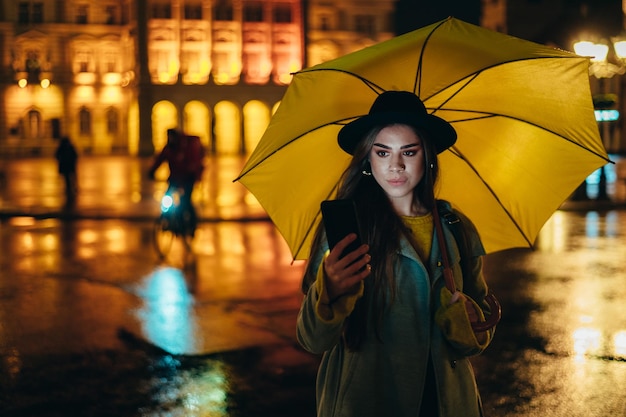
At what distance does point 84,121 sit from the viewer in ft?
249

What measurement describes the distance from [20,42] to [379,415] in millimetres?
77528

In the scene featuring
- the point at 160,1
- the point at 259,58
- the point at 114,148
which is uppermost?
the point at 160,1

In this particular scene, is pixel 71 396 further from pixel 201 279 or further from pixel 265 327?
pixel 201 279

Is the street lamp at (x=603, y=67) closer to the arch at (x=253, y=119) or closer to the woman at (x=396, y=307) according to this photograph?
the woman at (x=396, y=307)

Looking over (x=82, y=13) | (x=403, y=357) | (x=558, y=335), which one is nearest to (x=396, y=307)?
(x=403, y=357)

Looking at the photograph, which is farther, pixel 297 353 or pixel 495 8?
pixel 495 8

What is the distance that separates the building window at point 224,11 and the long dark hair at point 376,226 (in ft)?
257

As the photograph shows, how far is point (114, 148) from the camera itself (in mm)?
75562

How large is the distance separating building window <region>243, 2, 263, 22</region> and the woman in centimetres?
7908

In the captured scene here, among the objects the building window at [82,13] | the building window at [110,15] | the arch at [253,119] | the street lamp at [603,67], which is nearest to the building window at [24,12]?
the building window at [82,13]

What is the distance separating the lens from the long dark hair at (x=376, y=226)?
2.63m

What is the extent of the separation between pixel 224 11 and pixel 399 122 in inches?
3106

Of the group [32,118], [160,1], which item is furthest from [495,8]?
[32,118]

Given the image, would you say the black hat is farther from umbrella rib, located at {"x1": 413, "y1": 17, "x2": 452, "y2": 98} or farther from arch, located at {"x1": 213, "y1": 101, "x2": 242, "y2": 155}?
arch, located at {"x1": 213, "y1": 101, "x2": 242, "y2": 155}
